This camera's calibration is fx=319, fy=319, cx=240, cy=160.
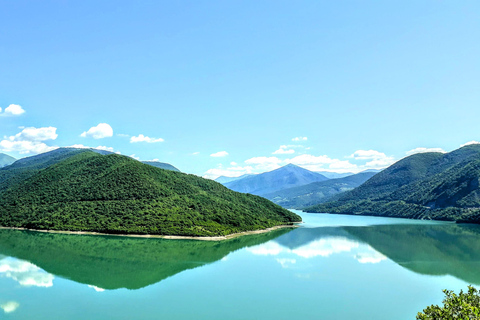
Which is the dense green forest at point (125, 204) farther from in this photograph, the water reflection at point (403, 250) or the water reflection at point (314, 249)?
the water reflection at point (403, 250)

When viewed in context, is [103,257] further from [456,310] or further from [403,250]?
[403,250]

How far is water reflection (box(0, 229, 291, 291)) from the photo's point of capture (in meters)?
45.7

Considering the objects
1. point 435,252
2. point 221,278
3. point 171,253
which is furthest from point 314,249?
point 221,278

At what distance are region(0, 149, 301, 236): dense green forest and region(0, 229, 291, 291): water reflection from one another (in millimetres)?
8508

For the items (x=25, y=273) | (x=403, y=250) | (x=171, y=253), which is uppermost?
(x=25, y=273)

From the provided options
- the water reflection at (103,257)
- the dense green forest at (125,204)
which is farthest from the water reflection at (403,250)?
the dense green forest at (125,204)

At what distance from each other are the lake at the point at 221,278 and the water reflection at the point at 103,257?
165 millimetres

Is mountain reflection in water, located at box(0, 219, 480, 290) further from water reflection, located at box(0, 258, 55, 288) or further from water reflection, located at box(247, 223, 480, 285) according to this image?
water reflection, located at box(0, 258, 55, 288)

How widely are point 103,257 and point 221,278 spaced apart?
989 inches

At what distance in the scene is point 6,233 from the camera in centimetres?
8725

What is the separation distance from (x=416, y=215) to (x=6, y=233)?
609ft

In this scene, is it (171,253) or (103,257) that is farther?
(171,253)

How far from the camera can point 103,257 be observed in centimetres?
5847

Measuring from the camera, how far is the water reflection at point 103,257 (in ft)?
150
